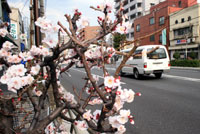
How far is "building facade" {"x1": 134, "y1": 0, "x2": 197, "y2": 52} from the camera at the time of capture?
33.0m

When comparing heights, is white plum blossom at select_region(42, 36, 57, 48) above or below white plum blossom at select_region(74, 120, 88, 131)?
above

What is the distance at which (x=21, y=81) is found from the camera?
1.31m

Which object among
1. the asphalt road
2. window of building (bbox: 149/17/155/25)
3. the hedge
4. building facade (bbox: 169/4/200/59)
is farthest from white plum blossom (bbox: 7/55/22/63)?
window of building (bbox: 149/17/155/25)

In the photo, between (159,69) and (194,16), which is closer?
(159,69)

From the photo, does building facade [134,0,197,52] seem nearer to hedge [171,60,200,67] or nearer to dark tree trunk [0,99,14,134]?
hedge [171,60,200,67]

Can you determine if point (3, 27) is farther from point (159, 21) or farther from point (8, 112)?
point (159, 21)

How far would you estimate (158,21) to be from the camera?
116 feet

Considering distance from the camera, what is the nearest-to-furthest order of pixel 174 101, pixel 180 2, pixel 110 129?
pixel 110 129 < pixel 174 101 < pixel 180 2

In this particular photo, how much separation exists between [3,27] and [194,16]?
3003 centimetres

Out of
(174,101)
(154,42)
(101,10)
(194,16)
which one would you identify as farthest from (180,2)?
(101,10)

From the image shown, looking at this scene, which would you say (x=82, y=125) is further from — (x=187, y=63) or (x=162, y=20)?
(x=162, y=20)

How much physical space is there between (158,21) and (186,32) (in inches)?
308

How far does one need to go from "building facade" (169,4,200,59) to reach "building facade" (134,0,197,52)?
1.42 m

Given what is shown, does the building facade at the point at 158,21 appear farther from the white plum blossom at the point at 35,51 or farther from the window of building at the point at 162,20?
the white plum blossom at the point at 35,51
